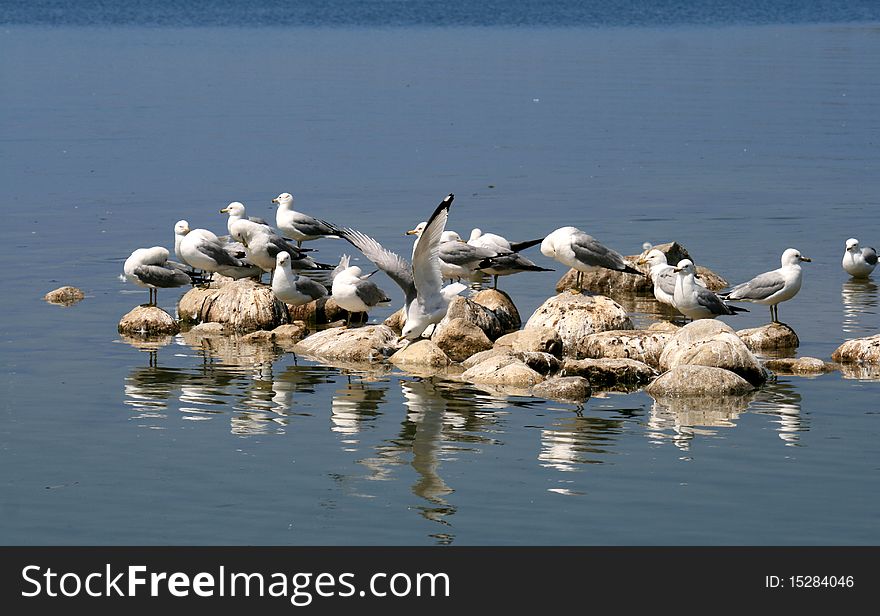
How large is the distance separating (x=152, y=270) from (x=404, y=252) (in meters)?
4.88

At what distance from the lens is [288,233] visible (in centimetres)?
2200

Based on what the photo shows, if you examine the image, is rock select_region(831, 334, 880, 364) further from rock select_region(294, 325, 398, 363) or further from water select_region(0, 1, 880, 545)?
rock select_region(294, 325, 398, 363)

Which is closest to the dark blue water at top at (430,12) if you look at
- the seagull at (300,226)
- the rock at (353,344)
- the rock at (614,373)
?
the seagull at (300,226)

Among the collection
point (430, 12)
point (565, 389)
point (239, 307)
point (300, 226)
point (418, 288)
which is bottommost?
point (565, 389)

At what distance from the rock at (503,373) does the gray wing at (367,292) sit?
2.45 m

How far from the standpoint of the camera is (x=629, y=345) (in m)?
17.0

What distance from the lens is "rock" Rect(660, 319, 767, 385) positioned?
15688mm

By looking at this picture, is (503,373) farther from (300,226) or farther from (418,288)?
(300,226)

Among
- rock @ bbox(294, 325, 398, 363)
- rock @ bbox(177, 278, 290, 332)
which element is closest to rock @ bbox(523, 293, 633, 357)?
rock @ bbox(294, 325, 398, 363)

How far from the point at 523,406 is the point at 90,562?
18.6ft

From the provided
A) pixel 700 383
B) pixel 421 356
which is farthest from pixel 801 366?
pixel 421 356

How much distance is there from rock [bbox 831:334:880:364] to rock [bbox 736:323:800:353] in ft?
2.68

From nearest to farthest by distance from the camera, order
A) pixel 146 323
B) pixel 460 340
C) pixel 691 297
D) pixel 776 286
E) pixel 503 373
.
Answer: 1. pixel 503 373
2. pixel 460 340
3. pixel 691 297
4. pixel 776 286
5. pixel 146 323

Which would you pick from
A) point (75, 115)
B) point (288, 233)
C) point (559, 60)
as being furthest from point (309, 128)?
point (559, 60)
